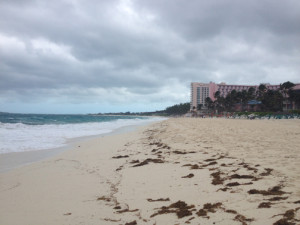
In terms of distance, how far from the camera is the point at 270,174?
410cm

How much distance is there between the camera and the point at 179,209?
3002mm

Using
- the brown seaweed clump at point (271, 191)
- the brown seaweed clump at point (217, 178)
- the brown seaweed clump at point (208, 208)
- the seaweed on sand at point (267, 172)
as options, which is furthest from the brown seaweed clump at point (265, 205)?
the seaweed on sand at point (267, 172)

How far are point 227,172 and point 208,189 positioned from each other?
3.69ft

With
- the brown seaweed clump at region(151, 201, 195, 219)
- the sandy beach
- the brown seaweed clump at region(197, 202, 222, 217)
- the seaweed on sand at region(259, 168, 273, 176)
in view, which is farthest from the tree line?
the brown seaweed clump at region(151, 201, 195, 219)

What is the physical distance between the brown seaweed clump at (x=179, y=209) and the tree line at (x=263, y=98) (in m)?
71.6

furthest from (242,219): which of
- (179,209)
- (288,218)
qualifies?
(179,209)

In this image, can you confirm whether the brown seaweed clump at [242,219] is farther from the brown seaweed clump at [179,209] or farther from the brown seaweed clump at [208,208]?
the brown seaweed clump at [179,209]

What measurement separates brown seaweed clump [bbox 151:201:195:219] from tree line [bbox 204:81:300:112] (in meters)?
71.6

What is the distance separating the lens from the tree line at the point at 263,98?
2566 inches

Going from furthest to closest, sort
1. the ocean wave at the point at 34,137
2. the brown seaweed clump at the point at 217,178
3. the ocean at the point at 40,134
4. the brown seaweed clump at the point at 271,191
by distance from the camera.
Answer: the ocean at the point at 40,134
the ocean wave at the point at 34,137
the brown seaweed clump at the point at 217,178
the brown seaweed clump at the point at 271,191

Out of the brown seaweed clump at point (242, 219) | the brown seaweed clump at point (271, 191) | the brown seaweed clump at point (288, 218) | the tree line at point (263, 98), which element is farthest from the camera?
the tree line at point (263, 98)

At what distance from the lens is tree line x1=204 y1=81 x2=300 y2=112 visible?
6519cm

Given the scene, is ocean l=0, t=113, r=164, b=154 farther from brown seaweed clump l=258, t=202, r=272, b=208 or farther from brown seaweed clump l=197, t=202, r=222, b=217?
brown seaweed clump l=258, t=202, r=272, b=208

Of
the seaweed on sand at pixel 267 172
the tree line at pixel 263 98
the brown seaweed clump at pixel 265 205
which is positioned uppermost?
the tree line at pixel 263 98
